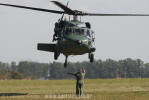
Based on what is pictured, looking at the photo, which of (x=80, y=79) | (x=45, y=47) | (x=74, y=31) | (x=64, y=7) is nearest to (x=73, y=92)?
(x=80, y=79)

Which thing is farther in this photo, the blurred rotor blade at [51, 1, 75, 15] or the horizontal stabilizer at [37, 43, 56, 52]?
the horizontal stabilizer at [37, 43, 56, 52]

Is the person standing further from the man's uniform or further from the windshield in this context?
the windshield

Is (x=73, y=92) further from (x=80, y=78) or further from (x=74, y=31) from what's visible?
(x=74, y=31)

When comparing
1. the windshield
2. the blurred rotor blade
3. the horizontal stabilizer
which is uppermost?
the blurred rotor blade

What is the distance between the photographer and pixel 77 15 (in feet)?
126

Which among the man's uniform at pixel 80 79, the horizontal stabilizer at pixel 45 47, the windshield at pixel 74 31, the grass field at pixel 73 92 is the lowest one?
the grass field at pixel 73 92

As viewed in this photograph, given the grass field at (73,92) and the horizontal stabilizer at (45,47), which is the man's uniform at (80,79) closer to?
the grass field at (73,92)

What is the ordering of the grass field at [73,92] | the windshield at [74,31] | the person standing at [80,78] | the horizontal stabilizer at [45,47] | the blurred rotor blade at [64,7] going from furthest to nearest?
the horizontal stabilizer at [45,47]
the windshield at [74,31]
the blurred rotor blade at [64,7]
the person standing at [80,78]
the grass field at [73,92]

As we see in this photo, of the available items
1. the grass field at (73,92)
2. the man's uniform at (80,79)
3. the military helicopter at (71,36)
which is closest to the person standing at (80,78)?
the man's uniform at (80,79)

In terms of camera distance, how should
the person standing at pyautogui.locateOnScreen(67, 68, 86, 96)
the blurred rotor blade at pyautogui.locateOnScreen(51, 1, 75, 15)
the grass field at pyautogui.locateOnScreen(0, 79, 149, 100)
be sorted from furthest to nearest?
the blurred rotor blade at pyautogui.locateOnScreen(51, 1, 75, 15) → the person standing at pyautogui.locateOnScreen(67, 68, 86, 96) → the grass field at pyautogui.locateOnScreen(0, 79, 149, 100)

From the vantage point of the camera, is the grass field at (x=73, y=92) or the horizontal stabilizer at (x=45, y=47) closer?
the grass field at (x=73, y=92)

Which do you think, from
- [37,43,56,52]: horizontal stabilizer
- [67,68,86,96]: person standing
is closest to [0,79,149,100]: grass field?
[67,68,86,96]: person standing

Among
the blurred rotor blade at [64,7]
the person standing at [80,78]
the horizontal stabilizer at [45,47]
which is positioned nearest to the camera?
the person standing at [80,78]

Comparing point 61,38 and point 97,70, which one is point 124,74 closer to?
point 97,70
